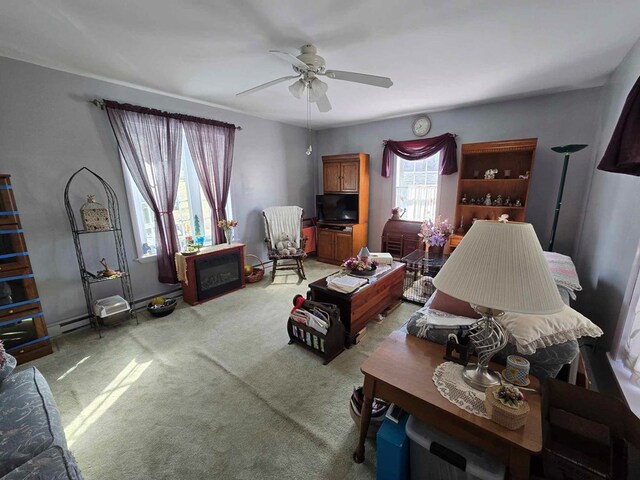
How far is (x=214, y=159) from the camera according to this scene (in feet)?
12.0

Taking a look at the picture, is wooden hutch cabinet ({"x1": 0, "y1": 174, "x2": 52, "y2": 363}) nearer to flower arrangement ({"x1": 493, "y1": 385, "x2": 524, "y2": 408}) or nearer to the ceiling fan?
the ceiling fan

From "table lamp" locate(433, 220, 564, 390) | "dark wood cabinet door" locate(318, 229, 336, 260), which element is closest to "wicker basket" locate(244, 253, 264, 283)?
"dark wood cabinet door" locate(318, 229, 336, 260)

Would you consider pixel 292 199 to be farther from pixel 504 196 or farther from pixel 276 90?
pixel 504 196

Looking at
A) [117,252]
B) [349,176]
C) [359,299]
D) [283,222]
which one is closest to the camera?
[359,299]

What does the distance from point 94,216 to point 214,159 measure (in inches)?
62.3

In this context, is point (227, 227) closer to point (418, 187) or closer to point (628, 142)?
point (418, 187)

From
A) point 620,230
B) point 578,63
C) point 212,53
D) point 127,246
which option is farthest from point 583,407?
point 127,246

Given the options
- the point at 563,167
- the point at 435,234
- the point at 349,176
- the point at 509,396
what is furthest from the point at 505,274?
the point at 349,176

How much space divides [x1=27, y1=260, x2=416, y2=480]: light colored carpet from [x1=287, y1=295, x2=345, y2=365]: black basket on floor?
8 cm

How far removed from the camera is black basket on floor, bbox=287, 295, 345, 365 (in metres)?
2.16

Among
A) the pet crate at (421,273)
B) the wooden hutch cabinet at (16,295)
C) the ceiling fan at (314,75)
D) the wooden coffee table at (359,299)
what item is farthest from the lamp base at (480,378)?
the wooden hutch cabinet at (16,295)

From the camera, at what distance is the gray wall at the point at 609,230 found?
1.73m

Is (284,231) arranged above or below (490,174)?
below

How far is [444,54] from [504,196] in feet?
7.50
